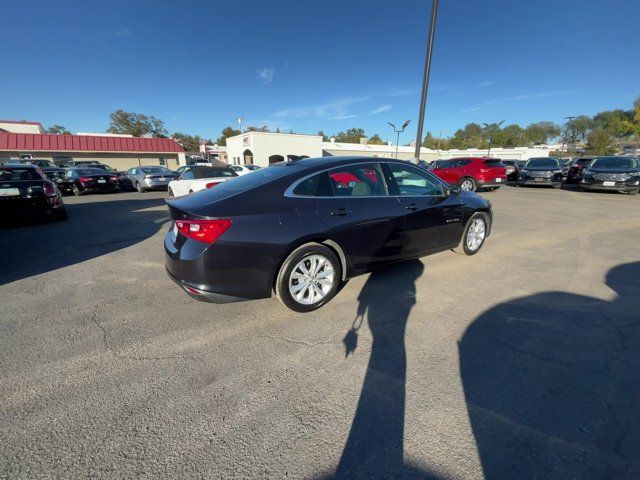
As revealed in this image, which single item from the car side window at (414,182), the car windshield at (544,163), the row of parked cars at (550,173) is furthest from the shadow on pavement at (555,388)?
the car windshield at (544,163)

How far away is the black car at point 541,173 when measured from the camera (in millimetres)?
15797

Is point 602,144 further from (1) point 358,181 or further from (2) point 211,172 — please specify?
(1) point 358,181

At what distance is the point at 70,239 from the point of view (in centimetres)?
627

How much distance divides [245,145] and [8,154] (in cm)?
2472

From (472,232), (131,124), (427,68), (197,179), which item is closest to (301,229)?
(472,232)

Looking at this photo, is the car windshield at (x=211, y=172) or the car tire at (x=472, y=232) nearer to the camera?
the car tire at (x=472, y=232)

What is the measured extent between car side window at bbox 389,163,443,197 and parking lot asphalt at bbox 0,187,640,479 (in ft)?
3.65

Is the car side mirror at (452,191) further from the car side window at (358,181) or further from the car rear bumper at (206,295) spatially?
the car rear bumper at (206,295)

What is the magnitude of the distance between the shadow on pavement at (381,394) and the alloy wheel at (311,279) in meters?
0.46

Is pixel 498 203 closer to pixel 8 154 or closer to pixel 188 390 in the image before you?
pixel 188 390

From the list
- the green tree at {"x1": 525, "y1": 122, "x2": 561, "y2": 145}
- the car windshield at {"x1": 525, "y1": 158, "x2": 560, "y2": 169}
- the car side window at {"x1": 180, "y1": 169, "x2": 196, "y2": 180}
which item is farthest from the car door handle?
the green tree at {"x1": 525, "y1": 122, "x2": 561, "y2": 145}

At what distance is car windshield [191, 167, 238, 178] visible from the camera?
9977 millimetres

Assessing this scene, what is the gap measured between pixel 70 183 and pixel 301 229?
1740 centimetres

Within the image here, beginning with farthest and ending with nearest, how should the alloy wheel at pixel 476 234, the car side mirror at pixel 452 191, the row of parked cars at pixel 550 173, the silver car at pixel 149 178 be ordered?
the silver car at pixel 149 178
the row of parked cars at pixel 550 173
the alloy wheel at pixel 476 234
the car side mirror at pixel 452 191
